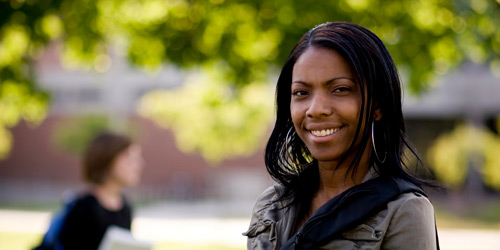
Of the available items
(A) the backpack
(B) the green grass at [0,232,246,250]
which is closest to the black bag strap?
(A) the backpack

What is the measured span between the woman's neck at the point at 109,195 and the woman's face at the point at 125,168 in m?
0.06

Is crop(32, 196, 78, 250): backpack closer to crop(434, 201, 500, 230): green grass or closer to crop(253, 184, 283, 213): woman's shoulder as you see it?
crop(253, 184, 283, 213): woman's shoulder

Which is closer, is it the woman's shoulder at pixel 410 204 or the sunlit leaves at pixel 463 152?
the woman's shoulder at pixel 410 204

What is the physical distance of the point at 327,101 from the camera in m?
1.76

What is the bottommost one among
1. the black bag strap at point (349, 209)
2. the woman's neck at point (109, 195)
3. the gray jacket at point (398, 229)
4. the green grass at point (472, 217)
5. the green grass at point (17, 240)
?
the green grass at point (472, 217)

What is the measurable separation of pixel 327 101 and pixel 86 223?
9.34 feet

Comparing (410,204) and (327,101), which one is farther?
(327,101)

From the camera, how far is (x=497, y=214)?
77.3 ft

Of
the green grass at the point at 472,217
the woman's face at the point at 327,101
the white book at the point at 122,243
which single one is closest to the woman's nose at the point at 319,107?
the woman's face at the point at 327,101

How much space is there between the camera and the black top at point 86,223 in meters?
4.12

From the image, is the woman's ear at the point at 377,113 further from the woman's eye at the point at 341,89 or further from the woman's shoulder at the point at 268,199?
the woman's shoulder at the point at 268,199

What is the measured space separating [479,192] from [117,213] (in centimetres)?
2902

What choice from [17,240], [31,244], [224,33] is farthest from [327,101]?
[17,240]

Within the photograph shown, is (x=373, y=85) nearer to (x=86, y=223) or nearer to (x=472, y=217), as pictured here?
(x=86, y=223)
